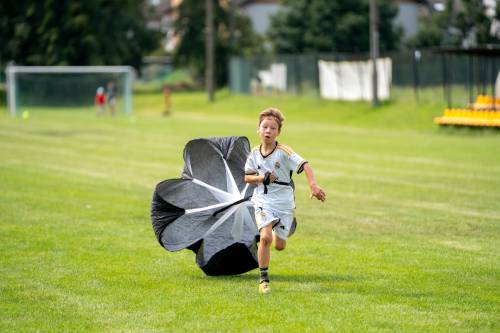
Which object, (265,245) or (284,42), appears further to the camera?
(284,42)

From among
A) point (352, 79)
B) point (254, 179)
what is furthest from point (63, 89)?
point (254, 179)

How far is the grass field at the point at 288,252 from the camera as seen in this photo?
26.5 feet

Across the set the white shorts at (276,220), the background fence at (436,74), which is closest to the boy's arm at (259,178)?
the white shorts at (276,220)

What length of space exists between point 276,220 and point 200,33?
73.1m

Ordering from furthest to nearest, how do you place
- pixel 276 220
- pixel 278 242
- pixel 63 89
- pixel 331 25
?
pixel 331 25 → pixel 63 89 → pixel 278 242 → pixel 276 220

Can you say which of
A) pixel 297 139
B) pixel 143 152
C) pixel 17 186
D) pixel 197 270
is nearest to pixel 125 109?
pixel 297 139

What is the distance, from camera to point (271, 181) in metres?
9.03

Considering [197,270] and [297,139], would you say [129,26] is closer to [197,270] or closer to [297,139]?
[297,139]

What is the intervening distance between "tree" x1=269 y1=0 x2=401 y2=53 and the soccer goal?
16740 mm

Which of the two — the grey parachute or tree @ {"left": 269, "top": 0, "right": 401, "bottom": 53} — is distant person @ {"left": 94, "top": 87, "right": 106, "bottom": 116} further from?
the grey parachute

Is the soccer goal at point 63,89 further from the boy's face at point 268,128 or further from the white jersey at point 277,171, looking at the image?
the boy's face at point 268,128

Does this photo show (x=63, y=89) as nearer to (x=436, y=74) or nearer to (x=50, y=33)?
(x=50, y=33)

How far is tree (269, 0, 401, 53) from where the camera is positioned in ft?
211

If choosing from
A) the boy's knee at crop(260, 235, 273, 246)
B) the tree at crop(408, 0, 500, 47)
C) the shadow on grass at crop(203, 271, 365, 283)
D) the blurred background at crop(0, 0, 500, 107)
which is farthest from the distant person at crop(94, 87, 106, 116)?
the boy's knee at crop(260, 235, 273, 246)
